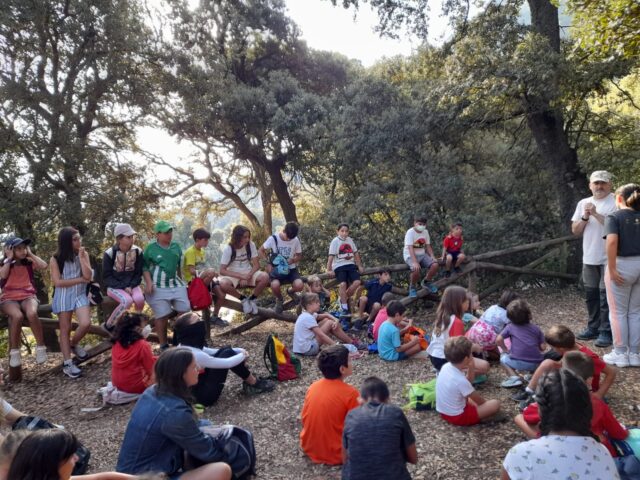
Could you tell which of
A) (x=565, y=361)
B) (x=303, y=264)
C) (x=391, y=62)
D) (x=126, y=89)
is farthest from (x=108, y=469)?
(x=391, y=62)

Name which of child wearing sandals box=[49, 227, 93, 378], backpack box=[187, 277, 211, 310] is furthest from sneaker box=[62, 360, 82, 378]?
backpack box=[187, 277, 211, 310]

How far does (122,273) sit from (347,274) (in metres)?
3.45

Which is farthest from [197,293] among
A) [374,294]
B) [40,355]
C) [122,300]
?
[374,294]

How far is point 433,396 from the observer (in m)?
4.11

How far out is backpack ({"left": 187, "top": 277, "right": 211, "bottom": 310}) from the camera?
6066 millimetres

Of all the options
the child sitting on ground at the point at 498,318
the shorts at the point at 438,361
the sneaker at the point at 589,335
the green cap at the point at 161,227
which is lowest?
the sneaker at the point at 589,335

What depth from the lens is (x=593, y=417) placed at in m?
2.71

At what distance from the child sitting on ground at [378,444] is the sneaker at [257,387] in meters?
2.18

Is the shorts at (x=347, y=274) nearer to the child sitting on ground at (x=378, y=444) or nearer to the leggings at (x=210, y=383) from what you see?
the leggings at (x=210, y=383)

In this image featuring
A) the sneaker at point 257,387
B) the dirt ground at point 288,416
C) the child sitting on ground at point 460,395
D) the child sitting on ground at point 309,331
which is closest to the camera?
the dirt ground at point 288,416

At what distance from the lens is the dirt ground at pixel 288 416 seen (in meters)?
3.36

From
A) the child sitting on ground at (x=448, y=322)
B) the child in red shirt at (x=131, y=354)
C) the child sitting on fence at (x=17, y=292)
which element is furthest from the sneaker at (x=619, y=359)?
the child sitting on fence at (x=17, y=292)

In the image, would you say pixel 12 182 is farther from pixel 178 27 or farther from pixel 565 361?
pixel 565 361

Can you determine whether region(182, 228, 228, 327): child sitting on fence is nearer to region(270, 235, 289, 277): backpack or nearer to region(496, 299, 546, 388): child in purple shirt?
region(270, 235, 289, 277): backpack
